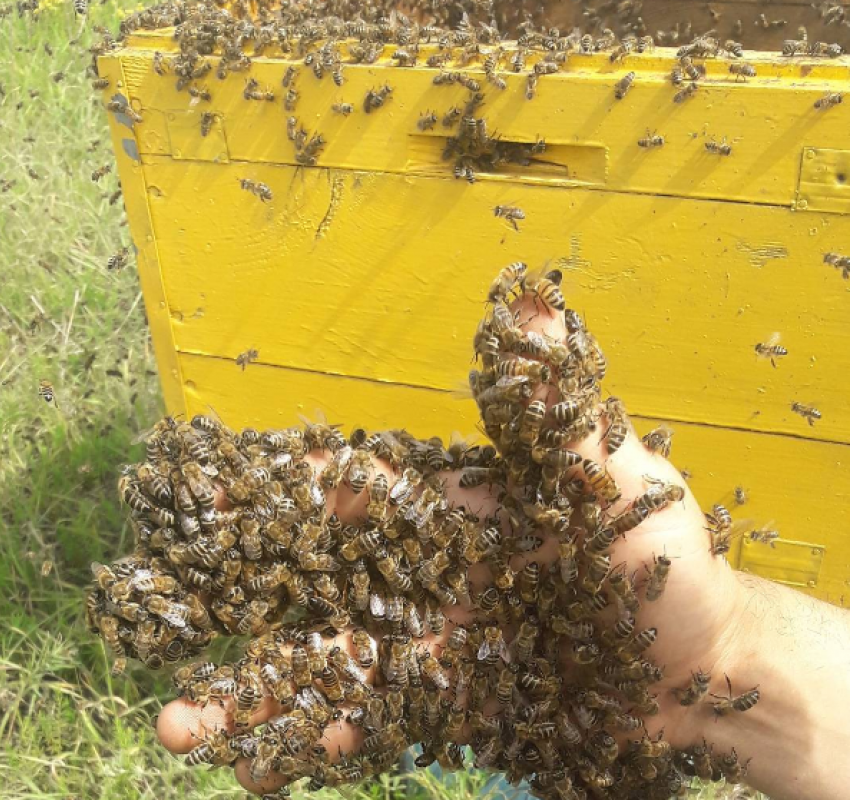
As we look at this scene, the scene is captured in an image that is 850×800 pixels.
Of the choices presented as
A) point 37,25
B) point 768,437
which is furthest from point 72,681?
point 37,25

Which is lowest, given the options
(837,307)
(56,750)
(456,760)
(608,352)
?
(56,750)

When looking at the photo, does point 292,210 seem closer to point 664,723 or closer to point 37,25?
point 664,723

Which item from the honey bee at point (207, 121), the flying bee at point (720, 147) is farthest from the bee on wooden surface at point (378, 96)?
the flying bee at point (720, 147)

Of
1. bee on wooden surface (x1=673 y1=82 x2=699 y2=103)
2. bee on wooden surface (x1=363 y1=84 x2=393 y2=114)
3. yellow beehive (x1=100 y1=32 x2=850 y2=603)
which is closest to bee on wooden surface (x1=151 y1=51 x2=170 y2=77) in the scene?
yellow beehive (x1=100 y1=32 x2=850 y2=603)

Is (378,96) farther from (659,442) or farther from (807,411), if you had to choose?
(807,411)

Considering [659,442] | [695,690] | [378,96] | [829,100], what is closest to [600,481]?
[659,442]
